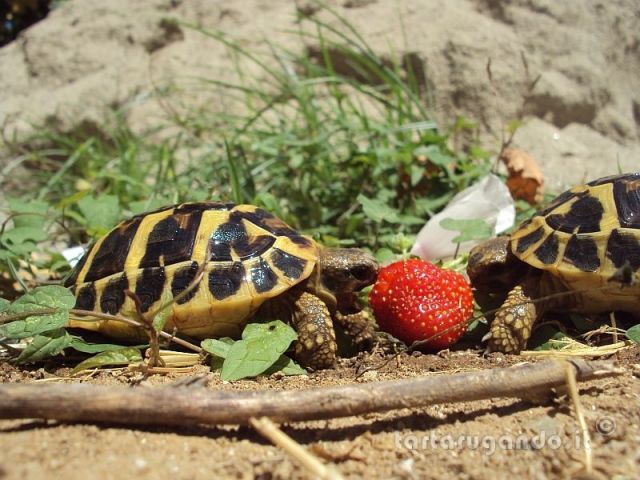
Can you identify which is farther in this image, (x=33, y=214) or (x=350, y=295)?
(x=33, y=214)

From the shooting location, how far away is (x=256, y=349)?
1.67 metres

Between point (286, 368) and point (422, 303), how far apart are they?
0.53 metres

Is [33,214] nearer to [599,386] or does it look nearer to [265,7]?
[599,386]

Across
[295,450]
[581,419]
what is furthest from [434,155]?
[295,450]

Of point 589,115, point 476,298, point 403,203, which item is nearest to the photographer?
point 476,298

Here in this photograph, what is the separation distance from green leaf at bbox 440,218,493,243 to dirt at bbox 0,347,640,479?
37.4 inches

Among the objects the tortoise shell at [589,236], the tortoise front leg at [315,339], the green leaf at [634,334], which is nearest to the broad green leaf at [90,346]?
the tortoise front leg at [315,339]

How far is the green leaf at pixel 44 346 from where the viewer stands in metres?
1.75

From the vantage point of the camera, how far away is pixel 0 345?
1895mm

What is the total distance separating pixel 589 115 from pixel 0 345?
4147 millimetres

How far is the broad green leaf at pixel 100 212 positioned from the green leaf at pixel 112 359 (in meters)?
0.93

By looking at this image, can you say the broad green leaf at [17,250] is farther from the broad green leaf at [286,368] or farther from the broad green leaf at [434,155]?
the broad green leaf at [434,155]

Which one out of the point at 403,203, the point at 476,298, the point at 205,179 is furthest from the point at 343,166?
the point at 476,298

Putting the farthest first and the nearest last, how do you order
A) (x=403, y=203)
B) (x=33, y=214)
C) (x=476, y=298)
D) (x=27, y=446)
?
(x=403, y=203) < (x=33, y=214) < (x=476, y=298) < (x=27, y=446)
